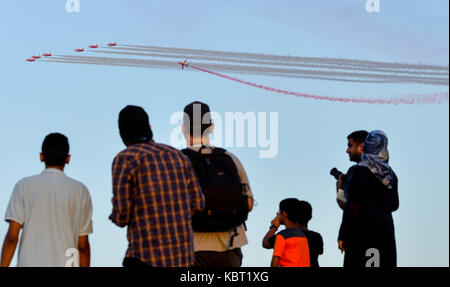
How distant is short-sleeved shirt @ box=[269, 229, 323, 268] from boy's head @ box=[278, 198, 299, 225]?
0.76 feet

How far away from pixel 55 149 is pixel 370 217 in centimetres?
371

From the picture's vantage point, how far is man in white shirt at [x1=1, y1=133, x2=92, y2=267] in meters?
6.84

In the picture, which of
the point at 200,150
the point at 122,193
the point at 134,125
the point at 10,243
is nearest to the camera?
the point at 122,193

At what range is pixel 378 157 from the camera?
8805mm

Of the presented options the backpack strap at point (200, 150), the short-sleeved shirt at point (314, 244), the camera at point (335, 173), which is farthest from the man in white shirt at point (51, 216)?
the camera at point (335, 173)

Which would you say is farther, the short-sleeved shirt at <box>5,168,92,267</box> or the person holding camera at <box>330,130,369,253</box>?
the person holding camera at <box>330,130,369,253</box>

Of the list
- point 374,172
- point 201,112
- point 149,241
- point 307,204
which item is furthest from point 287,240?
point 149,241

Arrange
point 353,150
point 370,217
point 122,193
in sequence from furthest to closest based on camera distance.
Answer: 1. point 353,150
2. point 370,217
3. point 122,193

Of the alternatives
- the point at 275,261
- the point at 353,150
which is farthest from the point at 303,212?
the point at 353,150

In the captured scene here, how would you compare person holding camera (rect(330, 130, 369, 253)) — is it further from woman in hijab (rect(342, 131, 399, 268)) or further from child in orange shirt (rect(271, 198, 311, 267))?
child in orange shirt (rect(271, 198, 311, 267))

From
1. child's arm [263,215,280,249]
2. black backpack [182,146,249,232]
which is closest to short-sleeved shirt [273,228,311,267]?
child's arm [263,215,280,249]

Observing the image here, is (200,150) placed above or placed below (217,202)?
above

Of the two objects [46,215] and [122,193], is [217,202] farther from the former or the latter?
[46,215]
